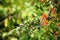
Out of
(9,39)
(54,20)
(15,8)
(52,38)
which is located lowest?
(52,38)

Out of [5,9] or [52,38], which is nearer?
[52,38]

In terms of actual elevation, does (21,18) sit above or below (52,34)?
above

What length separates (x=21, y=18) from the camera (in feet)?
12.2

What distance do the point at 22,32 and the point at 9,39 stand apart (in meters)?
1.94

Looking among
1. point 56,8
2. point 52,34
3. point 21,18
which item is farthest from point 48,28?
point 21,18

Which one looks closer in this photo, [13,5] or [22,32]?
[22,32]

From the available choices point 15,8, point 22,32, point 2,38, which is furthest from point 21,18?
point 22,32

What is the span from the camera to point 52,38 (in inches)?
69.6

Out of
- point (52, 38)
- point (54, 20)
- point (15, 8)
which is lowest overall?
point (52, 38)

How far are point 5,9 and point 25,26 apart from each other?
204 centimetres

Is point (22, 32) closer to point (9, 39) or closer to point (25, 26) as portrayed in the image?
point (25, 26)

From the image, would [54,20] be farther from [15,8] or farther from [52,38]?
[15,8]

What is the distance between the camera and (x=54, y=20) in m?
1.76

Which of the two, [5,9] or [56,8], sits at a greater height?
[5,9]
